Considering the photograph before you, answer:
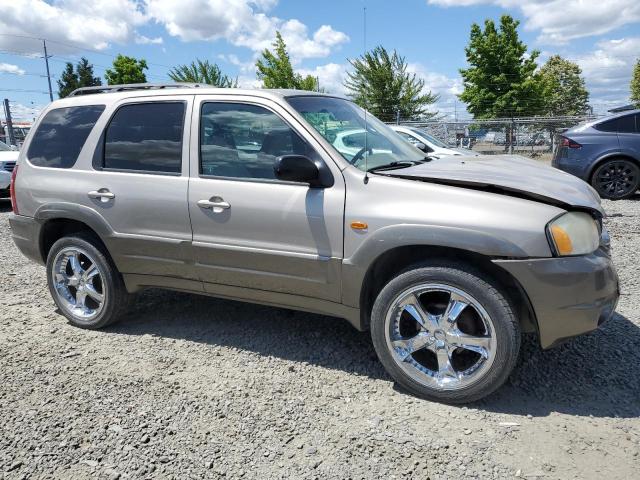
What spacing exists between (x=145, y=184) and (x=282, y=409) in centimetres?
187

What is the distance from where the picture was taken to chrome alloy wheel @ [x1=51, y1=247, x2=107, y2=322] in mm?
4258

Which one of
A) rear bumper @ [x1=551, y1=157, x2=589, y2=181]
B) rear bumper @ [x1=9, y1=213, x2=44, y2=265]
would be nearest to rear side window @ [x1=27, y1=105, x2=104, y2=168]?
rear bumper @ [x1=9, y1=213, x2=44, y2=265]

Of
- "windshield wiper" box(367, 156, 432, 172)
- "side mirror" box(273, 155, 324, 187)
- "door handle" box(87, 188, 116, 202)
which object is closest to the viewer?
"side mirror" box(273, 155, 324, 187)

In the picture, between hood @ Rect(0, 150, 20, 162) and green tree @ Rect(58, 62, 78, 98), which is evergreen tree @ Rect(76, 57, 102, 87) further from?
hood @ Rect(0, 150, 20, 162)

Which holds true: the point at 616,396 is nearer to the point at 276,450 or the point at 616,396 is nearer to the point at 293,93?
the point at 276,450

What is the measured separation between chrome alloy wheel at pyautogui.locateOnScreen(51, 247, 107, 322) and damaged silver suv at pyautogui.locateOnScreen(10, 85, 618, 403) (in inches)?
0.5

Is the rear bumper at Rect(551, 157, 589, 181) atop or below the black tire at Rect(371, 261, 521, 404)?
atop

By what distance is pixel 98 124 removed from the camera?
411 cm

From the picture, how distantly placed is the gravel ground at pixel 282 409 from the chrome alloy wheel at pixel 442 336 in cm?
19

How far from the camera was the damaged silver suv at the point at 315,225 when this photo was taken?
9.34 ft

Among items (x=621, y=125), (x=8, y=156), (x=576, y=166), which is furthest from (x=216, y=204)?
(x=8, y=156)

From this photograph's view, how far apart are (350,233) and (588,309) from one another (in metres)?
1.34

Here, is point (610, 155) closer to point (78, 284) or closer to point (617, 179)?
point (617, 179)

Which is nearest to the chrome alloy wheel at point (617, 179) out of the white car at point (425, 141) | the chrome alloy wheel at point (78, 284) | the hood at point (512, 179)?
the white car at point (425, 141)
